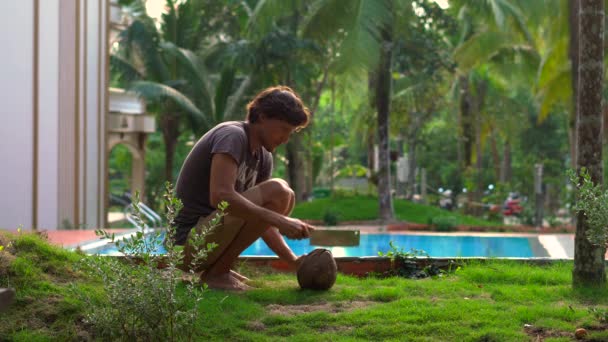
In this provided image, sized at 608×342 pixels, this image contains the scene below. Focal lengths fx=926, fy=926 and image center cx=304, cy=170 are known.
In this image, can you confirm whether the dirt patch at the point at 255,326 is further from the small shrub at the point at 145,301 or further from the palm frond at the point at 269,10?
the palm frond at the point at 269,10

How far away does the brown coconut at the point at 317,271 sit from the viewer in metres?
5.48

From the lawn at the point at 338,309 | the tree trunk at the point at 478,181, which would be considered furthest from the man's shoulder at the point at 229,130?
the tree trunk at the point at 478,181

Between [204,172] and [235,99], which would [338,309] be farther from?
[235,99]

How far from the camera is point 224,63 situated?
23312mm

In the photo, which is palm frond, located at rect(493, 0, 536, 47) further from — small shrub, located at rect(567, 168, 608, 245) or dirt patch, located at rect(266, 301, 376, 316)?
dirt patch, located at rect(266, 301, 376, 316)

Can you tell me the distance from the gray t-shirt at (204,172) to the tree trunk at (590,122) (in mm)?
1948

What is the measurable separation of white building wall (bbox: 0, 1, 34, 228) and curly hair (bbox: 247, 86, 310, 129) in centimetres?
845

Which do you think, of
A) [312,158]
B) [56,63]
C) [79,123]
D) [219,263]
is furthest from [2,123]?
[312,158]

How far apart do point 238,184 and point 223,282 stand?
0.59 meters

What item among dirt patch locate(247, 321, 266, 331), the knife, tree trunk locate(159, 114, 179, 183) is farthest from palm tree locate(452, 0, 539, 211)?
dirt patch locate(247, 321, 266, 331)

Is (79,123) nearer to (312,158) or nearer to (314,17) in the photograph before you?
(314,17)

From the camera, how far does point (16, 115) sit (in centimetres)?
1348

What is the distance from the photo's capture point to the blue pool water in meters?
13.1

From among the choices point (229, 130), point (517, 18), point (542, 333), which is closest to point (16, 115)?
point (229, 130)
